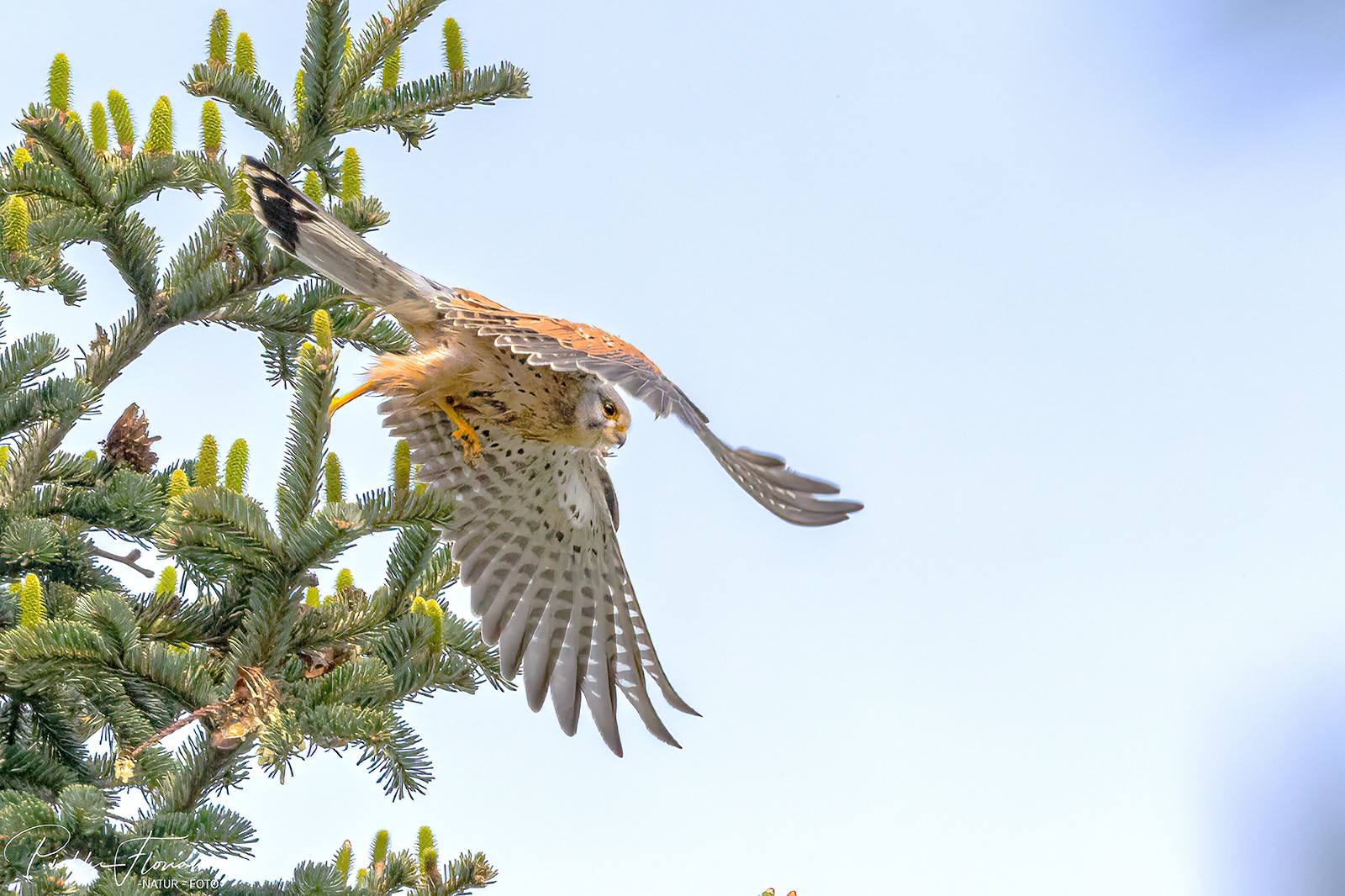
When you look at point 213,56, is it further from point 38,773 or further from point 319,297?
point 38,773

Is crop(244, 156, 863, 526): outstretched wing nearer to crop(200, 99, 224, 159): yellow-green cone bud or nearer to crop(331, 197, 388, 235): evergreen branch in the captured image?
crop(331, 197, 388, 235): evergreen branch

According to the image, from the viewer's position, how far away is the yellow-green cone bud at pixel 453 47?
361cm

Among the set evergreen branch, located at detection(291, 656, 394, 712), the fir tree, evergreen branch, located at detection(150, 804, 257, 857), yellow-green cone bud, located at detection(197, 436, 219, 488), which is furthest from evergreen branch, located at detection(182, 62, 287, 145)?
evergreen branch, located at detection(150, 804, 257, 857)

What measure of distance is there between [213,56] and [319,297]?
0.75 meters

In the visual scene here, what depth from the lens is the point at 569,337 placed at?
3166 millimetres

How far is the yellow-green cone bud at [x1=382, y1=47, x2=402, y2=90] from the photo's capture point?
3617 mm

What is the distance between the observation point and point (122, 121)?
348 cm

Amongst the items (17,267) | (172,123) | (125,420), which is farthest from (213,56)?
(125,420)

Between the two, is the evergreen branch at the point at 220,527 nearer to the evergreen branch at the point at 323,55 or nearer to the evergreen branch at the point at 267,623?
the evergreen branch at the point at 267,623

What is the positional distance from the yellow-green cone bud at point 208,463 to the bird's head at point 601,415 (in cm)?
115

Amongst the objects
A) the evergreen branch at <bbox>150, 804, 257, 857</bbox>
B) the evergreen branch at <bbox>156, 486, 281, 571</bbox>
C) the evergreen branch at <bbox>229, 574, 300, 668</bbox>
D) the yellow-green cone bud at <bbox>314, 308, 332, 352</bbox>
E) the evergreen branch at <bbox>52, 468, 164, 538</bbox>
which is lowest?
the evergreen branch at <bbox>150, 804, 257, 857</bbox>

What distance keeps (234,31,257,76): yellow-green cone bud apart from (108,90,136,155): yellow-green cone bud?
348 millimetres

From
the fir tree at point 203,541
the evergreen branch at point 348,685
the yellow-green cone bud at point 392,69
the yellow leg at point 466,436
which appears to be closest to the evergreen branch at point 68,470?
the fir tree at point 203,541

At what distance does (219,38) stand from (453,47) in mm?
678
